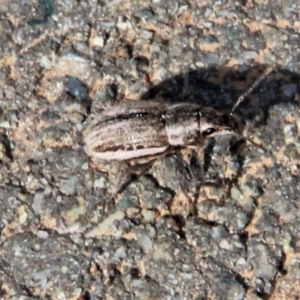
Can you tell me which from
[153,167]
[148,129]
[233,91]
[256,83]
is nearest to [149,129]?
[148,129]

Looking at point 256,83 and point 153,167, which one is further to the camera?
point 256,83

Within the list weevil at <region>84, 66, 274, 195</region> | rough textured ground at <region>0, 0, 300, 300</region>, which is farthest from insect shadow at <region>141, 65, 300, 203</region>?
weevil at <region>84, 66, 274, 195</region>

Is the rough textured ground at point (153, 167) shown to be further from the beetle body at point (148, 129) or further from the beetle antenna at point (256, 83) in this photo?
the beetle body at point (148, 129)

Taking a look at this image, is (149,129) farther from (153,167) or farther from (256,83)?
(256,83)

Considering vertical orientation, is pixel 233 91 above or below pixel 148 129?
above

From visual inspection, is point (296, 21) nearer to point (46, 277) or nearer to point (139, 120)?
point (139, 120)

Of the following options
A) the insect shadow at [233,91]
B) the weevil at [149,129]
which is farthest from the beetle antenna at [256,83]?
the weevil at [149,129]

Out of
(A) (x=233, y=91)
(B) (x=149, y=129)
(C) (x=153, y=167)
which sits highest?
(A) (x=233, y=91)
